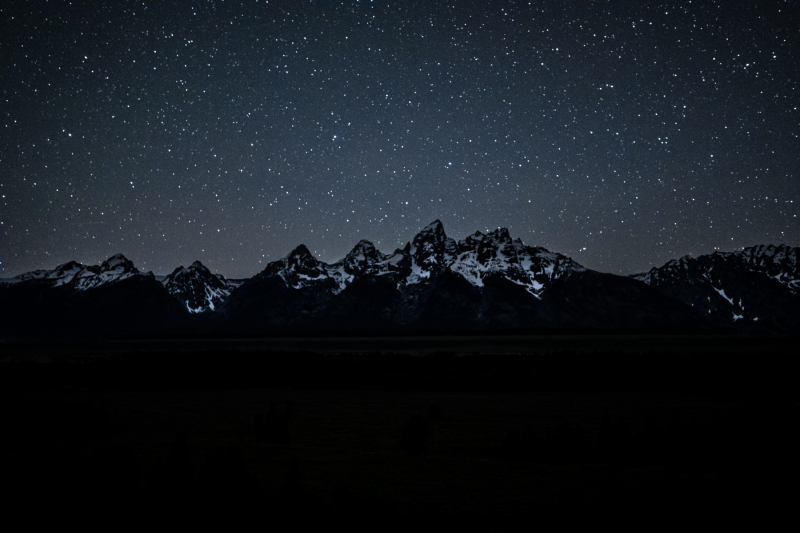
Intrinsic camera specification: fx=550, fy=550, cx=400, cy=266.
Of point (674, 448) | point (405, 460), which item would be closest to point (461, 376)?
point (674, 448)

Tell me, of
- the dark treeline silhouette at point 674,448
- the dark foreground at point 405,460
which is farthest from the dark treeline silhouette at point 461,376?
the dark treeline silhouette at point 674,448

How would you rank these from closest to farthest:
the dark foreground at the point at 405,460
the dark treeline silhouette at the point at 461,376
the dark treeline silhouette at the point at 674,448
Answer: the dark foreground at the point at 405,460
the dark treeline silhouette at the point at 674,448
the dark treeline silhouette at the point at 461,376

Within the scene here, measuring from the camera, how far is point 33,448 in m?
20.6

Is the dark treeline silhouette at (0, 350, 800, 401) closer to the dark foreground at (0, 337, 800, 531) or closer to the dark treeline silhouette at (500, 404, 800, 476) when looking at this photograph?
the dark foreground at (0, 337, 800, 531)

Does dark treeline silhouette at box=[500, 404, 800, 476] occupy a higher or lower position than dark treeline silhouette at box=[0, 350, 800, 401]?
higher

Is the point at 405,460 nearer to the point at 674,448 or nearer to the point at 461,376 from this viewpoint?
the point at 674,448

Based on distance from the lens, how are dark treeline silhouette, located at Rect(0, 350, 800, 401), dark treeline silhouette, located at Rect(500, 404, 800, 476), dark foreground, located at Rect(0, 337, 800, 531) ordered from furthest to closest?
dark treeline silhouette, located at Rect(0, 350, 800, 401)
dark treeline silhouette, located at Rect(500, 404, 800, 476)
dark foreground, located at Rect(0, 337, 800, 531)

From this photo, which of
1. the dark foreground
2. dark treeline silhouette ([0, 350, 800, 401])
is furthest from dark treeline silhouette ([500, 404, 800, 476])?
dark treeline silhouette ([0, 350, 800, 401])

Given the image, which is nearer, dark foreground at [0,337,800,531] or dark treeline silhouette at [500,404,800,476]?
dark foreground at [0,337,800,531]

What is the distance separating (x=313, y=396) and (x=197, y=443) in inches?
804

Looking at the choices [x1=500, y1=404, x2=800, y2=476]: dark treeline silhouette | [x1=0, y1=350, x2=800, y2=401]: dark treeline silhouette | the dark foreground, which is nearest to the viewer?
the dark foreground

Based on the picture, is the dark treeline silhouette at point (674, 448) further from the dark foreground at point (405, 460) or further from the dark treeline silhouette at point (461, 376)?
the dark treeline silhouette at point (461, 376)

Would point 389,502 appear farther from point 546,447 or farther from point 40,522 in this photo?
point 546,447

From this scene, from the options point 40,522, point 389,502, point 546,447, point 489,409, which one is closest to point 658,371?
point 489,409
